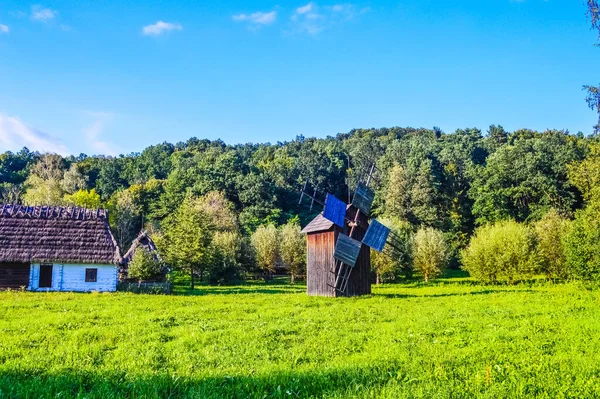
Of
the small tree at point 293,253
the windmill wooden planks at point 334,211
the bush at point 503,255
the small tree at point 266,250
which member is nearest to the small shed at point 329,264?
the windmill wooden planks at point 334,211

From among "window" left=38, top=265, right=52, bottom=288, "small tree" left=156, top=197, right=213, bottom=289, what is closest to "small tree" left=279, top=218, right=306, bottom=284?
"small tree" left=156, top=197, right=213, bottom=289

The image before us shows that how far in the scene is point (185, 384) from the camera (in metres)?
7.05

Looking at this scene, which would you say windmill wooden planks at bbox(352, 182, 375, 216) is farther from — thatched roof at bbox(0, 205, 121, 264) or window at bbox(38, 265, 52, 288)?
window at bbox(38, 265, 52, 288)

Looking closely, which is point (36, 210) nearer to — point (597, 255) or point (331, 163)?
point (597, 255)

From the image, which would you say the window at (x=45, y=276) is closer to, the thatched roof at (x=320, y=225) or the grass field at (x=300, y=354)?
the grass field at (x=300, y=354)

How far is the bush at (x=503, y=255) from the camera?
36281 mm

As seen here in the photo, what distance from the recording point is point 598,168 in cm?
2688

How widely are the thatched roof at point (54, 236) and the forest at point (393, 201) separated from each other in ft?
20.0

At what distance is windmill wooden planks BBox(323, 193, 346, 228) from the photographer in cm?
2661

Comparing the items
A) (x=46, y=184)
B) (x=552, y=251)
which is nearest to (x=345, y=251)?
(x=552, y=251)

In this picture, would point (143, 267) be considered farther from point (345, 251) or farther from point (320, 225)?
point (345, 251)

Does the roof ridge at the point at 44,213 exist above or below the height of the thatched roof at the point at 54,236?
above

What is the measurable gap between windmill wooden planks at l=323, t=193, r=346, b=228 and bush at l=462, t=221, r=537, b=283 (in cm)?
1630

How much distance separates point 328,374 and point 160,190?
7654 cm
